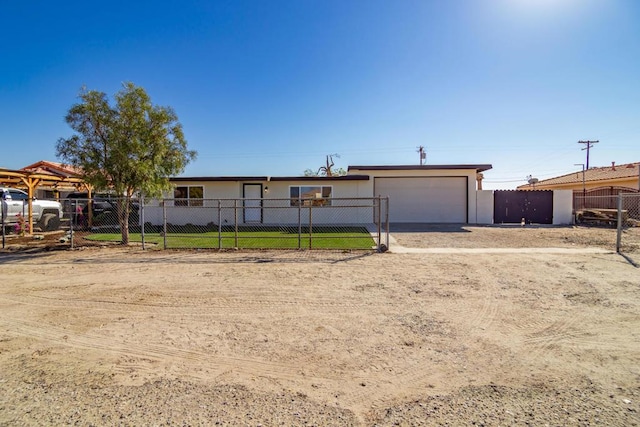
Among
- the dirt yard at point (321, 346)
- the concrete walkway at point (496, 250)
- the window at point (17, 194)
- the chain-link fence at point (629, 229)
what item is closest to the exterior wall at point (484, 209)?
Result: the chain-link fence at point (629, 229)

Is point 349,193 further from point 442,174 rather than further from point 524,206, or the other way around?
point 524,206

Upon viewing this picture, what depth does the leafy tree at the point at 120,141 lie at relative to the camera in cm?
1086

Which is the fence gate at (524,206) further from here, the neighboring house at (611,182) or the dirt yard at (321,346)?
the dirt yard at (321,346)

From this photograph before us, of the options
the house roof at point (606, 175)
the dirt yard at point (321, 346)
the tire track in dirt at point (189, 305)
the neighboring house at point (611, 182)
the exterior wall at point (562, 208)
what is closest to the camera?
the dirt yard at point (321, 346)

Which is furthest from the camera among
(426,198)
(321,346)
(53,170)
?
(53,170)

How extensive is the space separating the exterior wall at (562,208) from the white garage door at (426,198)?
5166 millimetres

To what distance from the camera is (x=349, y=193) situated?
19312mm

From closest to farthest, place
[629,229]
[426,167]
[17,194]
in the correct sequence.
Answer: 1. [629,229]
2. [17,194]
3. [426,167]

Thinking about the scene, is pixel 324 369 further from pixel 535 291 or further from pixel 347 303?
pixel 535 291

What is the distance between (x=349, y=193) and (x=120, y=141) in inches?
455

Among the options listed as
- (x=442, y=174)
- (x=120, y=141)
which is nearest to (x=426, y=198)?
(x=442, y=174)

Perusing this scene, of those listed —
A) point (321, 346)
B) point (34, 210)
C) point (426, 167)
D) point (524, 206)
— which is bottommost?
point (321, 346)

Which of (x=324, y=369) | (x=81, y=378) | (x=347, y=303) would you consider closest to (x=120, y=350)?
(x=81, y=378)

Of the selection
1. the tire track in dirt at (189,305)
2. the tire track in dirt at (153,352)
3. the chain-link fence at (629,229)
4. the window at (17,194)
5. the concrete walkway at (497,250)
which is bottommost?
the tire track in dirt at (153,352)
